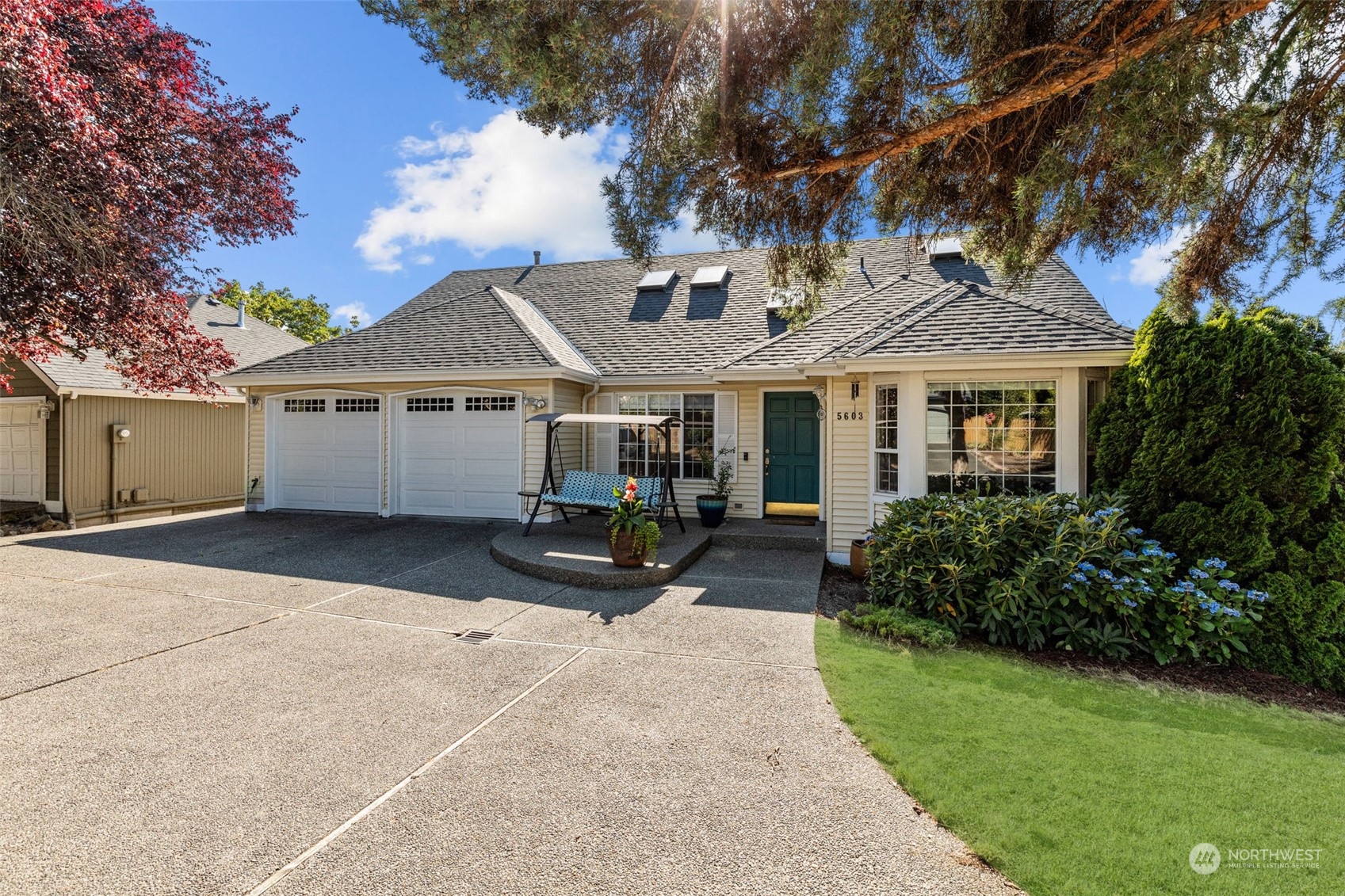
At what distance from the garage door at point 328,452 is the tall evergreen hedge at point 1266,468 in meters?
11.6

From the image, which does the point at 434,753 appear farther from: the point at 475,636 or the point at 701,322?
the point at 701,322

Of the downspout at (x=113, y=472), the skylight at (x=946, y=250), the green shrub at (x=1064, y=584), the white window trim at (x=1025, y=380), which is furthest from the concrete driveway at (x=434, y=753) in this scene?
the skylight at (x=946, y=250)

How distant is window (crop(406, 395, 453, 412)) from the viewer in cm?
1083

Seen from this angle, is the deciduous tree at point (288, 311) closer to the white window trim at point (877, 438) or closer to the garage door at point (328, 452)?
the garage door at point (328, 452)

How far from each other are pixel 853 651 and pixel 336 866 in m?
3.88

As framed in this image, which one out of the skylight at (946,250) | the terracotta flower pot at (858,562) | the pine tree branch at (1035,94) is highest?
the skylight at (946,250)

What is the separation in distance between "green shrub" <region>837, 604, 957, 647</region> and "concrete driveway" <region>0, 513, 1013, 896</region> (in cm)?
55

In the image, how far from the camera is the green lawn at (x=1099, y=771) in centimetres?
242

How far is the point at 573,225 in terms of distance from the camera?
44.1 feet

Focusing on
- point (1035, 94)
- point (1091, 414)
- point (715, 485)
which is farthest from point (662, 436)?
point (1035, 94)

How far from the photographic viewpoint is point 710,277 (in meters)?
13.1

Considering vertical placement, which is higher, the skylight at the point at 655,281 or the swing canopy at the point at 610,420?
the skylight at the point at 655,281

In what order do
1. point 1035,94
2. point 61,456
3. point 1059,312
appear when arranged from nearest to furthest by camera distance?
point 1035,94 < point 1059,312 < point 61,456

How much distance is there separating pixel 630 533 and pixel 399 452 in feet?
20.4
